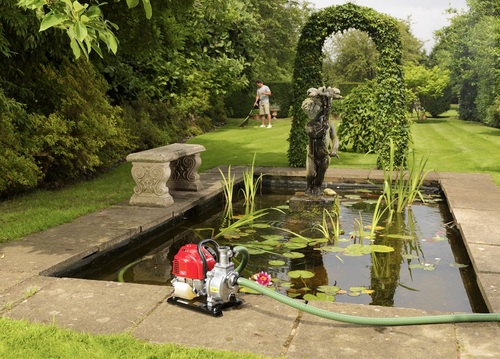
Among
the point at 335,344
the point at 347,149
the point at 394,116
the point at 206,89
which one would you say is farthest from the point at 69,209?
the point at 206,89

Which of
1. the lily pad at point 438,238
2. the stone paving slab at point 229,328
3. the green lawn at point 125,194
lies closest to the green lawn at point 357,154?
the green lawn at point 125,194

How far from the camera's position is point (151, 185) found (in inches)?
298

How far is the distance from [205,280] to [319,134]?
451 centimetres

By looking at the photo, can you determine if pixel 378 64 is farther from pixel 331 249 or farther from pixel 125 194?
pixel 331 249

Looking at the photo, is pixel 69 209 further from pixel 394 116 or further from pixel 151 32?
pixel 394 116

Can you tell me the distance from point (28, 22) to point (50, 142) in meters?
2.41

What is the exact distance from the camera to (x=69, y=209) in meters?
7.36

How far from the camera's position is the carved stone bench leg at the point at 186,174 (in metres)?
8.85

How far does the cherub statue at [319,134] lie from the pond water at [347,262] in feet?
3.33

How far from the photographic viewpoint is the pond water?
4.76m

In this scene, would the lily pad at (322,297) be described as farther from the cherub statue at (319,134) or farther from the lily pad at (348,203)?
the lily pad at (348,203)

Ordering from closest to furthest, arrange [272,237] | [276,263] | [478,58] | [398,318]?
[398,318], [276,263], [272,237], [478,58]

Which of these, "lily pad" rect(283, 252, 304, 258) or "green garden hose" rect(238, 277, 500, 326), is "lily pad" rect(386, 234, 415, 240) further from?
"green garden hose" rect(238, 277, 500, 326)

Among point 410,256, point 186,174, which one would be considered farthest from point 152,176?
point 410,256
